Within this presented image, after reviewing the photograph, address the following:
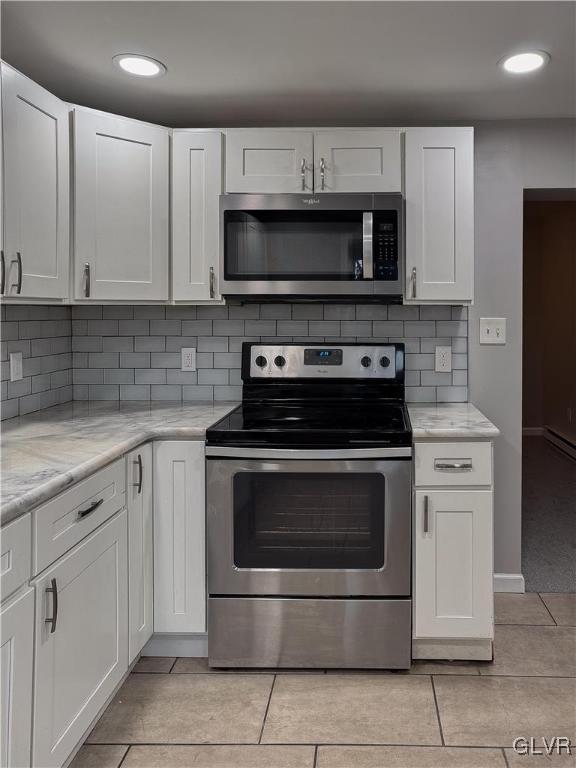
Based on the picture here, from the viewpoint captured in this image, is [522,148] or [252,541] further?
[522,148]

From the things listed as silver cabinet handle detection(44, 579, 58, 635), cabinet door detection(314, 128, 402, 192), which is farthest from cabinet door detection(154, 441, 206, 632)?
cabinet door detection(314, 128, 402, 192)

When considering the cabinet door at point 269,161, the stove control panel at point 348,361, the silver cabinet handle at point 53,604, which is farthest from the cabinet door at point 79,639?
the cabinet door at point 269,161

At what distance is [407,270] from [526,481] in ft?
10.3

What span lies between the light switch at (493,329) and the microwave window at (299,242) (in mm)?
759

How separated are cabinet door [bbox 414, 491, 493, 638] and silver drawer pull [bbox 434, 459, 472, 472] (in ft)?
0.28

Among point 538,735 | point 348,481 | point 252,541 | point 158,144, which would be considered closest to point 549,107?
point 158,144

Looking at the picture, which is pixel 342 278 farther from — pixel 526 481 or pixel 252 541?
pixel 526 481

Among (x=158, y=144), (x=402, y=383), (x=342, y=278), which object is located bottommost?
(x=402, y=383)

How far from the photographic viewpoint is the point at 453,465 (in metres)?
2.45

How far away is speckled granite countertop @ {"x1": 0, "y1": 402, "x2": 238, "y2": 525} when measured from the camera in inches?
64.2

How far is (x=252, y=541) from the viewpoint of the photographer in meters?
2.47

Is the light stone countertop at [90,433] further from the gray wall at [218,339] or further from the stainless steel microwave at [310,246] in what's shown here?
the stainless steel microwave at [310,246]

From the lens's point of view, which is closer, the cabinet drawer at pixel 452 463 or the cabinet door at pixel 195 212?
the cabinet drawer at pixel 452 463

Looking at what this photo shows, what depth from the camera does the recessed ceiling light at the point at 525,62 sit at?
2391 mm
